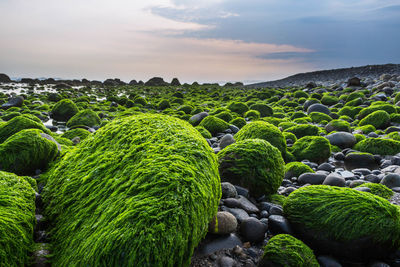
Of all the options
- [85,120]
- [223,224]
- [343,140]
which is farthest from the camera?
[85,120]

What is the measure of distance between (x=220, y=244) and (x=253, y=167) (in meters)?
1.42

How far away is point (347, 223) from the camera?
2.80m

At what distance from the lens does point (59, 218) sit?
2537 mm

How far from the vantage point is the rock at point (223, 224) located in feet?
8.82

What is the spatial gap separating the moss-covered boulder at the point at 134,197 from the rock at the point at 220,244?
38 cm

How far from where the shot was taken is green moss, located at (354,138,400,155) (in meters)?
6.43

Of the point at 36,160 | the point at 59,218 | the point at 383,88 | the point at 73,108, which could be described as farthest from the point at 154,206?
the point at 383,88

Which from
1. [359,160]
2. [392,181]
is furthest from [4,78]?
[392,181]

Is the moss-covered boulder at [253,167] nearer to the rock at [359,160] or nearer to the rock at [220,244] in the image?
the rock at [220,244]

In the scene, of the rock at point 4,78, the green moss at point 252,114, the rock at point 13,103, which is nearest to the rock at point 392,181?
the green moss at point 252,114

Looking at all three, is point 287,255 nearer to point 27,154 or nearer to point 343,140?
point 27,154

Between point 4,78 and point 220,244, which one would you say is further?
point 4,78

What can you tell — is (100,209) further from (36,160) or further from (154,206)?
(36,160)

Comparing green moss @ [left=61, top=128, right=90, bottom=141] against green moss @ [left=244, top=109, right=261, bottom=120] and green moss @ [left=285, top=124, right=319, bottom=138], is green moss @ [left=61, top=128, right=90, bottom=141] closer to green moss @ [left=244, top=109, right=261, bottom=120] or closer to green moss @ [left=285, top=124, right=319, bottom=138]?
green moss @ [left=285, top=124, right=319, bottom=138]
